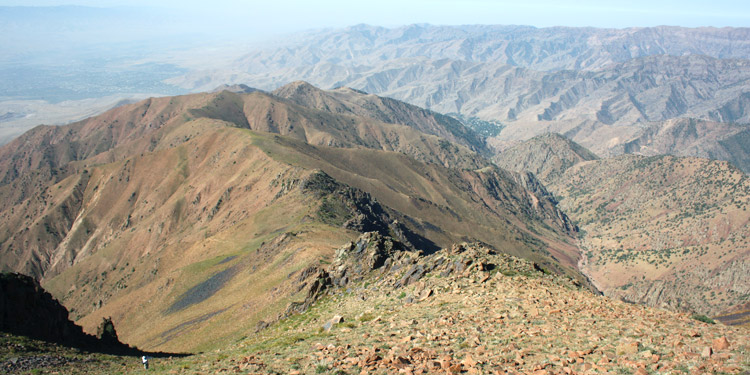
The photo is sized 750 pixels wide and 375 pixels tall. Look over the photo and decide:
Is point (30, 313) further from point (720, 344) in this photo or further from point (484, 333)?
point (720, 344)

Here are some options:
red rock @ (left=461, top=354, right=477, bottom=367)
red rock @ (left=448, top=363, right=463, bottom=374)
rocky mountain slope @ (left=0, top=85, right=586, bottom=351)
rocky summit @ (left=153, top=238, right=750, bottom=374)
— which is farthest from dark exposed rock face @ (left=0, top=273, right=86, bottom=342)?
red rock @ (left=461, top=354, right=477, bottom=367)

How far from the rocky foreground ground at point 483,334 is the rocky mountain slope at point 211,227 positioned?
16.3 meters

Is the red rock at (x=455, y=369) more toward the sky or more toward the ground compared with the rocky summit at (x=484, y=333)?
more toward the sky

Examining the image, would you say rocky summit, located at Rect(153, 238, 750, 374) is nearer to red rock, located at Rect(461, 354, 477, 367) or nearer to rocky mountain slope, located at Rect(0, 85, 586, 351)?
red rock, located at Rect(461, 354, 477, 367)

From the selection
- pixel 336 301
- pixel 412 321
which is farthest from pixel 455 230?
pixel 412 321

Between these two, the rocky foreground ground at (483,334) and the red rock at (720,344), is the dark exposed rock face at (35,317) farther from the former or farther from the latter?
the red rock at (720,344)

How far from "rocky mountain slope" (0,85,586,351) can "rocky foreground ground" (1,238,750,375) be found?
16.3 m

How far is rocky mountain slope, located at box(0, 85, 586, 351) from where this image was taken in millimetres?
61250

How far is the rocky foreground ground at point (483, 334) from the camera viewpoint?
52.7 ft

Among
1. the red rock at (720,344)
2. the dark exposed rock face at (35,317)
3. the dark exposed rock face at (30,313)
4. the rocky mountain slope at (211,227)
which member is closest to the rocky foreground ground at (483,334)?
the red rock at (720,344)

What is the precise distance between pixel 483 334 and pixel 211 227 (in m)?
88.4

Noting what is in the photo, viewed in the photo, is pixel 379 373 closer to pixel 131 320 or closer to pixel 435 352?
pixel 435 352

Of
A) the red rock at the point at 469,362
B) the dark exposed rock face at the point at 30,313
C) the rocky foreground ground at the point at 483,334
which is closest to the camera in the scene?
the rocky foreground ground at the point at 483,334

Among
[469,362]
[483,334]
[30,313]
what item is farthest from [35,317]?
[469,362]
